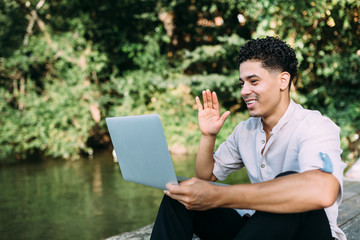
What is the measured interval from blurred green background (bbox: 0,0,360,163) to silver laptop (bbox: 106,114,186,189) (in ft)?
17.7

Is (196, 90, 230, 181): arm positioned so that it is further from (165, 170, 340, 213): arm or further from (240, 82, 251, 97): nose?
(165, 170, 340, 213): arm

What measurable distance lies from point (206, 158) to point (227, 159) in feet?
0.32

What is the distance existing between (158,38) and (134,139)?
739 centimetres

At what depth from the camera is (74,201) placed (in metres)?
5.02

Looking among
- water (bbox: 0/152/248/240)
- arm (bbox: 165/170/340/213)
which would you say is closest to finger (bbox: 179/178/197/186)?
arm (bbox: 165/170/340/213)

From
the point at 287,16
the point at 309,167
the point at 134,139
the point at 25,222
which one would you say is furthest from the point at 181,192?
the point at 287,16

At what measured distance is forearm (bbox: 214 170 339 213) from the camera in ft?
3.90

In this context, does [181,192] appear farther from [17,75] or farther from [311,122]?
[17,75]

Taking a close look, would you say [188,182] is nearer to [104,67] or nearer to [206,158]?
[206,158]

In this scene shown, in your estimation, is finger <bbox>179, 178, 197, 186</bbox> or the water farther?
the water

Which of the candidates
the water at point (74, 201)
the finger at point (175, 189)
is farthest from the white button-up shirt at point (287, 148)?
the water at point (74, 201)

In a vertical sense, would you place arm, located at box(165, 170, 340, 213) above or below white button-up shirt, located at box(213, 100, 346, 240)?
below

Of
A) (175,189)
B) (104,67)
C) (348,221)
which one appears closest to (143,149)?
(175,189)

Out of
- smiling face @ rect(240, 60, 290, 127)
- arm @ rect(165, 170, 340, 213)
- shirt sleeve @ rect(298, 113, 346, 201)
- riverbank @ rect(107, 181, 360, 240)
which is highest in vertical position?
smiling face @ rect(240, 60, 290, 127)
